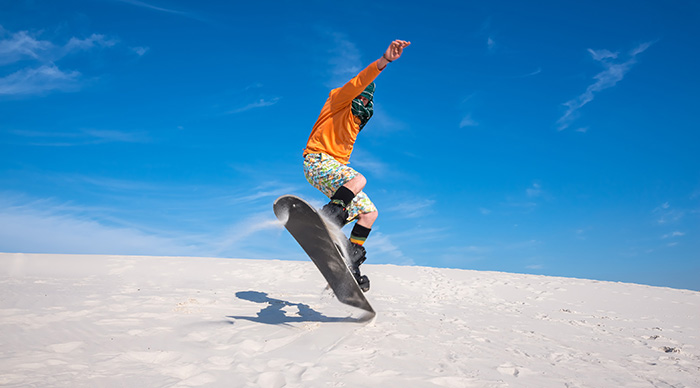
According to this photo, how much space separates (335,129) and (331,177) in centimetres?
52

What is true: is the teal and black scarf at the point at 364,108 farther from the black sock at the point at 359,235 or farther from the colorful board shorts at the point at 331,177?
the black sock at the point at 359,235

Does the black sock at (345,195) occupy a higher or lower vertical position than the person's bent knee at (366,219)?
higher

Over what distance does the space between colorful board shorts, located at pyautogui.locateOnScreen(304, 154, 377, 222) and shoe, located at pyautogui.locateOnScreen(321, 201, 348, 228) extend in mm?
188

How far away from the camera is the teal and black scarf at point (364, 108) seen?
13.8 ft

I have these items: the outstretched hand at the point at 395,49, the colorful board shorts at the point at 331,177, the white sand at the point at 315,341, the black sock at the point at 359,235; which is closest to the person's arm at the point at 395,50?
the outstretched hand at the point at 395,49

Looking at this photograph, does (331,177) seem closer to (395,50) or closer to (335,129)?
(335,129)

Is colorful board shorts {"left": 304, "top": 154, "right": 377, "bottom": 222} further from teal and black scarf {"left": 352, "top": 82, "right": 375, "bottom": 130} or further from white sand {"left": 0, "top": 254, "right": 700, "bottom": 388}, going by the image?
white sand {"left": 0, "top": 254, "right": 700, "bottom": 388}

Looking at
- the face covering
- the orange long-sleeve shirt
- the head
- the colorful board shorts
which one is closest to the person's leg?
the colorful board shorts

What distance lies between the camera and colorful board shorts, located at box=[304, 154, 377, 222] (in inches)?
161

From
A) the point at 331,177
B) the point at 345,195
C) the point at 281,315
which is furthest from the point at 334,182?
the point at 281,315

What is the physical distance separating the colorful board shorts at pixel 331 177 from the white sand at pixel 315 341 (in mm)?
1187

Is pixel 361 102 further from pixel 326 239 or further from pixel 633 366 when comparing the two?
pixel 633 366

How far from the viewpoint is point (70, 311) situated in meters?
4.32

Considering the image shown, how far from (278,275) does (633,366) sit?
23.4 ft
